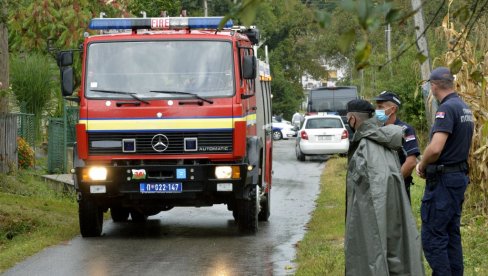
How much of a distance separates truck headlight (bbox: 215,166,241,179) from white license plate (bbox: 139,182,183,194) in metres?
0.51

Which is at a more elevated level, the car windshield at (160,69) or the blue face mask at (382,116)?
the car windshield at (160,69)

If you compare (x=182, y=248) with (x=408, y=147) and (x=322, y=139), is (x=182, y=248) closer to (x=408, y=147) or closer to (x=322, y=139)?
(x=408, y=147)

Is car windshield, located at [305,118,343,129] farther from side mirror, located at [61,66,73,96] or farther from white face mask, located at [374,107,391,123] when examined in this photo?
white face mask, located at [374,107,391,123]

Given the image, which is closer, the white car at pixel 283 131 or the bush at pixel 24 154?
the bush at pixel 24 154

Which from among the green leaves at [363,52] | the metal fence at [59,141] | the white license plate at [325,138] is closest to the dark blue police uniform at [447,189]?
the green leaves at [363,52]

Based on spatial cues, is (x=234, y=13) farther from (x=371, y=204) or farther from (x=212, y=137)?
(x=212, y=137)

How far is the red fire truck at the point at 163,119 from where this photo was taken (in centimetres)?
1362

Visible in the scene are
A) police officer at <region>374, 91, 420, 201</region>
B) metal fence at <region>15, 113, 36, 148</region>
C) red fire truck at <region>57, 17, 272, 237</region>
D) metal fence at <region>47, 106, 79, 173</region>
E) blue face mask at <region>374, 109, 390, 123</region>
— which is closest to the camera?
police officer at <region>374, 91, 420, 201</region>

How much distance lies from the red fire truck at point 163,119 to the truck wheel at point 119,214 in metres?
2.36

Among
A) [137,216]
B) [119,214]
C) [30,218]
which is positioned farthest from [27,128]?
[30,218]

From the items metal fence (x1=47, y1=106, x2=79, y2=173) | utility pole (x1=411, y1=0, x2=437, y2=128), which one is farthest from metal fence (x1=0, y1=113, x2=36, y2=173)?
utility pole (x1=411, y1=0, x2=437, y2=128)

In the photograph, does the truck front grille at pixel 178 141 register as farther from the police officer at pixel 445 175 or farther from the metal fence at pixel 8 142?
the metal fence at pixel 8 142

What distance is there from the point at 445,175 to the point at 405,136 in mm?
911

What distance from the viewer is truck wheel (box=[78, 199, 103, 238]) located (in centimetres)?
1418
